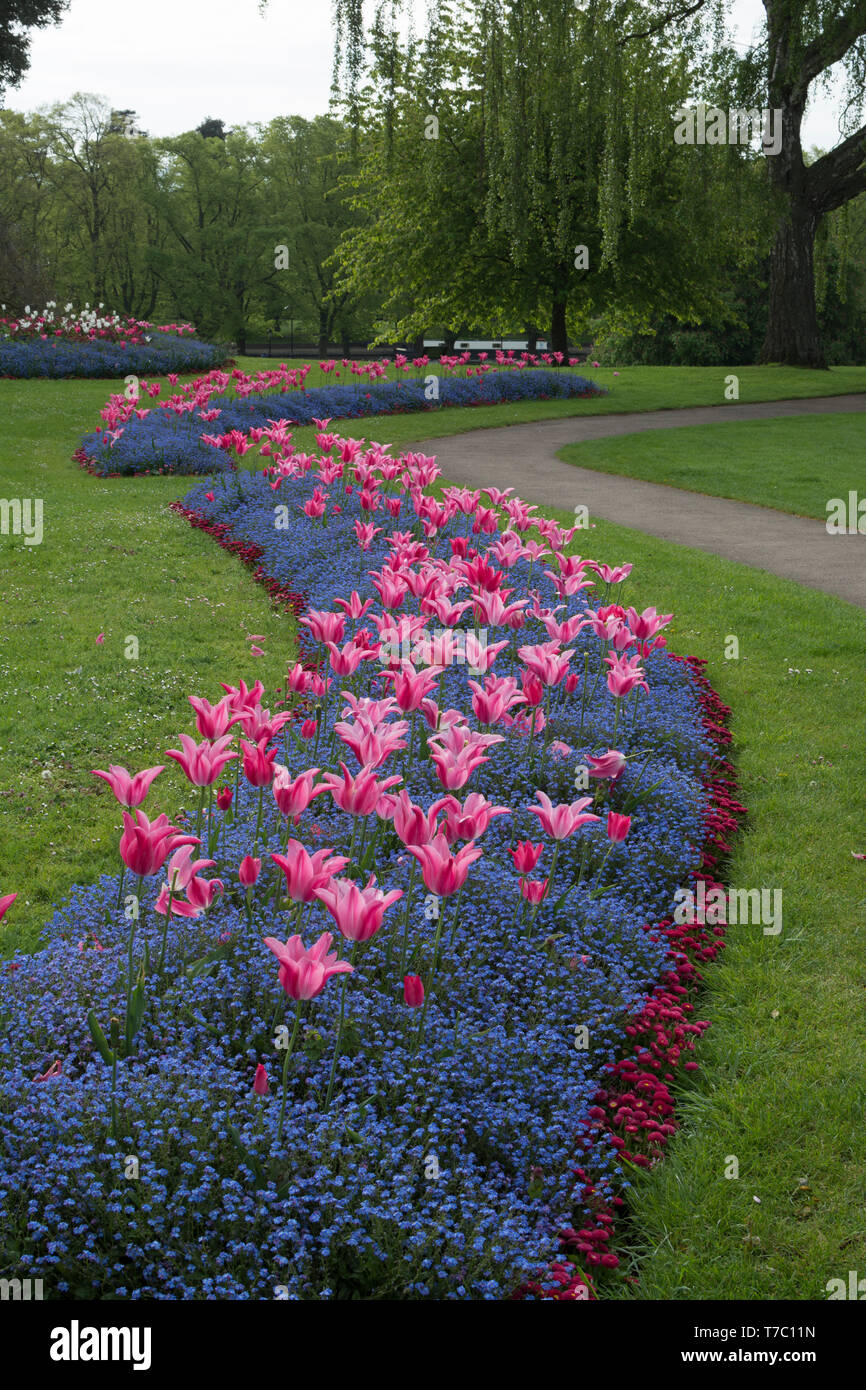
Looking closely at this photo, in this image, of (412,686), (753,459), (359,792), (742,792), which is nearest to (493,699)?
(412,686)

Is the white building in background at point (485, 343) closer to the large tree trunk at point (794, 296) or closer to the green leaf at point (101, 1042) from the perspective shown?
the large tree trunk at point (794, 296)

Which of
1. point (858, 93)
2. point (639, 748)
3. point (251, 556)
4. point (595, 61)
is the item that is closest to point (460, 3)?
point (858, 93)

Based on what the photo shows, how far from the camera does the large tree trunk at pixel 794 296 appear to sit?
27.0 meters

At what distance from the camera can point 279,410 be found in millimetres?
18281

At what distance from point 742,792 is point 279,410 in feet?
46.5

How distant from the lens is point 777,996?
13.4ft

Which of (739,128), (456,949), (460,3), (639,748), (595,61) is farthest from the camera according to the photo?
(460,3)

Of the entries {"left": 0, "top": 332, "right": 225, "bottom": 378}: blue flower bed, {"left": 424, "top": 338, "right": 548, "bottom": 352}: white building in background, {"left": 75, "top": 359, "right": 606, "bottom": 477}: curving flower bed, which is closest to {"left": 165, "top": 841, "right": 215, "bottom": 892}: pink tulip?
{"left": 75, "top": 359, "right": 606, "bottom": 477}: curving flower bed

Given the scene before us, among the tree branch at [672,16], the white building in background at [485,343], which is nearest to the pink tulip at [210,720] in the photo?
the tree branch at [672,16]

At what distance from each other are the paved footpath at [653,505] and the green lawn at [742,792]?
71cm

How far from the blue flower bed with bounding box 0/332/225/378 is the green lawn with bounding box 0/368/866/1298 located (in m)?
13.0

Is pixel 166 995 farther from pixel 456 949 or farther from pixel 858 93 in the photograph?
pixel 858 93

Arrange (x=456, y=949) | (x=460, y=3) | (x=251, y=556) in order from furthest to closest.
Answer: (x=460, y=3), (x=251, y=556), (x=456, y=949)
